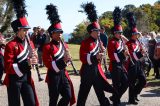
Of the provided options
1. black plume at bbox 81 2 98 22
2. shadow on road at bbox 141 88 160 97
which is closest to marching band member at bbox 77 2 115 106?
black plume at bbox 81 2 98 22

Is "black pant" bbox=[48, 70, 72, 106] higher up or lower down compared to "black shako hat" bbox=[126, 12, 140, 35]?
lower down

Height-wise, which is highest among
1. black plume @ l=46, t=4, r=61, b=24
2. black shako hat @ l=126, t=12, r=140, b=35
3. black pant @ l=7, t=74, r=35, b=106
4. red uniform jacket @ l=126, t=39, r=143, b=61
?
black plume @ l=46, t=4, r=61, b=24

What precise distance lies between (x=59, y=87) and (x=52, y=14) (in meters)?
1.39

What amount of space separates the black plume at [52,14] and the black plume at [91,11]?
3.03 feet

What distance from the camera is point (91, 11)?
28.8ft

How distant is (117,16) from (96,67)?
5.86 ft

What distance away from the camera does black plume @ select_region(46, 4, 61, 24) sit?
26.5 ft

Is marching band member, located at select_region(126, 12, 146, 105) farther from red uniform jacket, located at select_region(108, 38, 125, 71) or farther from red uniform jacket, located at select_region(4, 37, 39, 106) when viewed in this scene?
red uniform jacket, located at select_region(4, 37, 39, 106)

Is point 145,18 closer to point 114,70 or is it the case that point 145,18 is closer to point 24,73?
point 114,70

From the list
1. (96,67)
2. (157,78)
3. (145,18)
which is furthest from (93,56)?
(145,18)

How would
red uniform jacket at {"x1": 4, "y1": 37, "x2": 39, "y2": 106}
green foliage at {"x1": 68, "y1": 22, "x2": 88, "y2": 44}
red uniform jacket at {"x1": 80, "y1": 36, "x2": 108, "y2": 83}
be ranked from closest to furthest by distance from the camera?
1. red uniform jacket at {"x1": 4, "y1": 37, "x2": 39, "y2": 106}
2. red uniform jacket at {"x1": 80, "y1": 36, "x2": 108, "y2": 83}
3. green foliage at {"x1": 68, "y1": 22, "x2": 88, "y2": 44}

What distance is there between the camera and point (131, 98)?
1018 centimetres

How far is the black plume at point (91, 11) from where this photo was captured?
28.8 ft

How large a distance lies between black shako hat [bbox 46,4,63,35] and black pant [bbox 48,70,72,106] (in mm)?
812
